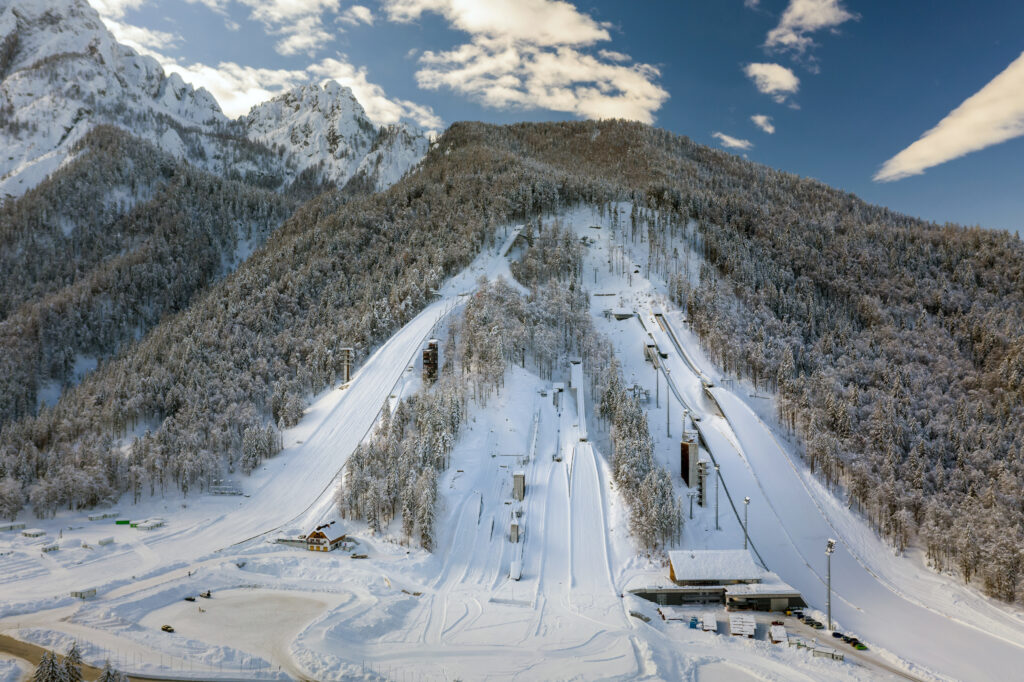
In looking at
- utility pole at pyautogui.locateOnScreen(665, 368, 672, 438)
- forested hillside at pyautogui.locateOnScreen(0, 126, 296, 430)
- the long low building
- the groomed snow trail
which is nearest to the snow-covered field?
the groomed snow trail

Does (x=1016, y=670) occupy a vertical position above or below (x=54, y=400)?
below

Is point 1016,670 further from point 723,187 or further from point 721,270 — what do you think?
point 723,187

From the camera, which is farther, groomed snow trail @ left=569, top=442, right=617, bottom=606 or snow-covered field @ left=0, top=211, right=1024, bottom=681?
groomed snow trail @ left=569, top=442, right=617, bottom=606

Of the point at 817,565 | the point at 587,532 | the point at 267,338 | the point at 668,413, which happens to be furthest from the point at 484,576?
the point at 267,338

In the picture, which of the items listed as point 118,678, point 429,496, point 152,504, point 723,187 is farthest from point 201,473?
point 723,187

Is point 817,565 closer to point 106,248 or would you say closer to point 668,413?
point 668,413

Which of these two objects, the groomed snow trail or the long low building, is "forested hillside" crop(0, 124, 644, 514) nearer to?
the groomed snow trail
